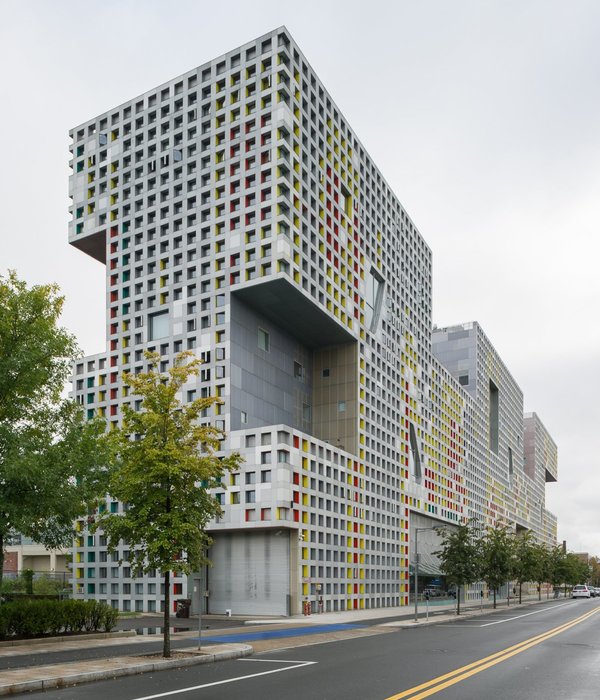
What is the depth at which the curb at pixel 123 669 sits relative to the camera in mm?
17188

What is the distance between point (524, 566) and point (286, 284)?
4998 centimetres

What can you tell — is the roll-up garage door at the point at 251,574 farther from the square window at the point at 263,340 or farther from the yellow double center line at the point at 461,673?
the yellow double center line at the point at 461,673

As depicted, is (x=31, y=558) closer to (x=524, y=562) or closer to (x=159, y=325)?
(x=159, y=325)

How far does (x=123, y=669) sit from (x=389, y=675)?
6.77 meters

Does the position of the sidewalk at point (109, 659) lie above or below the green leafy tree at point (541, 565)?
above

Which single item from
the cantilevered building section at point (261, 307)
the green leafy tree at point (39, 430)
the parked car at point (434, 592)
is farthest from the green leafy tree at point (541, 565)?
the green leafy tree at point (39, 430)

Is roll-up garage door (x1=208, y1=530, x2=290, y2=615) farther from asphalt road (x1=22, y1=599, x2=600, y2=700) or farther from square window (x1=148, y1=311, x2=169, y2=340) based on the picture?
asphalt road (x1=22, y1=599, x2=600, y2=700)

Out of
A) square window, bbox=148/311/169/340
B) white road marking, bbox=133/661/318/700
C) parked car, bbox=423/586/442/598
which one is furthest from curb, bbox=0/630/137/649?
parked car, bbox=423/586/442/598

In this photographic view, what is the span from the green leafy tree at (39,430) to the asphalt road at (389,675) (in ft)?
30.1

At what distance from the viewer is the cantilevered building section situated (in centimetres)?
5741

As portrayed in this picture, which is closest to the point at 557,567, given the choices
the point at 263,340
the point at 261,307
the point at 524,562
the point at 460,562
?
the point at 524,562

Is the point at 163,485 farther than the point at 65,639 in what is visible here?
No

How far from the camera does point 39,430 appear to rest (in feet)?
97.7

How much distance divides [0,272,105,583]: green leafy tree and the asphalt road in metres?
9.18
